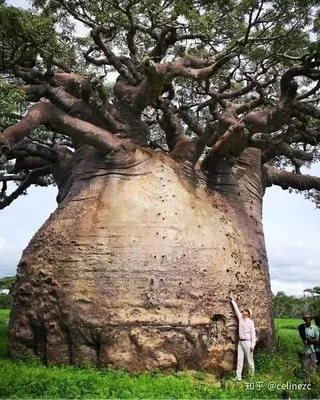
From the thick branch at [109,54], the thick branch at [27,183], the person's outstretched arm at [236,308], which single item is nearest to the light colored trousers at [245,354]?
the person's outstretched arm at [236,308]

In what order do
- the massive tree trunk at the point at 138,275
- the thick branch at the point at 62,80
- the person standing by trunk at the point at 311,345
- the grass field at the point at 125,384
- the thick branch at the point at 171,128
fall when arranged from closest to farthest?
the grass field at the point at 125,384, the massive tree trunk at the point at 138,275, the person standing by trunk at the point at 311,345, the thick branch at the point at 62,80, the thick branch at the point at 171,128

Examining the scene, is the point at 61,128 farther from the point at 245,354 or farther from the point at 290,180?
the point at 290,180

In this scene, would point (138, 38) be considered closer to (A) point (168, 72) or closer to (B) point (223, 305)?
(A) point (168, 72)

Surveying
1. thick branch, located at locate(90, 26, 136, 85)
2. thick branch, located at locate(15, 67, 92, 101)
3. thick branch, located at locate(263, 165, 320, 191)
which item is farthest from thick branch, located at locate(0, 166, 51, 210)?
thick branch, located at locate(263, 165, 320, 191)

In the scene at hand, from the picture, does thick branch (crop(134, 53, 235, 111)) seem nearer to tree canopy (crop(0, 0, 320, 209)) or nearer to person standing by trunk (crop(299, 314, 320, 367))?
tree canopy (crop(0, 0, 320, 209))

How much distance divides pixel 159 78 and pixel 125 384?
182 inches

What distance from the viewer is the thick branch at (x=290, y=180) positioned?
11.3 metres

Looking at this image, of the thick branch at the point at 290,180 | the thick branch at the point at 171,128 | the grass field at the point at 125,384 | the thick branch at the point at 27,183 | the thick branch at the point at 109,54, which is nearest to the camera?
the grass field at the point at 125,384

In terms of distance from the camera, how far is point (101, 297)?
Answer: 802cm

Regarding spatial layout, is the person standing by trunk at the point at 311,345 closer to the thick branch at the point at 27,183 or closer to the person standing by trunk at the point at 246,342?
the person standing by trunk at the point at 246,342

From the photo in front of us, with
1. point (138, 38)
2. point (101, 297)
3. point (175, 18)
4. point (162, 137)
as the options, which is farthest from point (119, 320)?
point (162, 137)

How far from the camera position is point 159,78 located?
→ 8.54 metres

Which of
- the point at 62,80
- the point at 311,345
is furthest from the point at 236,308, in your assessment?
the point at 62,80

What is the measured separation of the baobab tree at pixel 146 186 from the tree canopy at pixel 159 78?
32 mm
